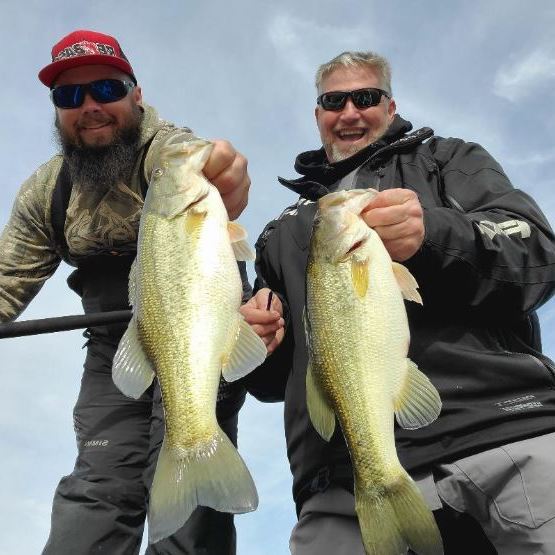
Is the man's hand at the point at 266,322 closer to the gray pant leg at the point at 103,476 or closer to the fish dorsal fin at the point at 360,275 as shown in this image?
the fish dorsal fin at the point at 360,275

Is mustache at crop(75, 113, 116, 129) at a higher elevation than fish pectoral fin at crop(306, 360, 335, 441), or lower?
higher

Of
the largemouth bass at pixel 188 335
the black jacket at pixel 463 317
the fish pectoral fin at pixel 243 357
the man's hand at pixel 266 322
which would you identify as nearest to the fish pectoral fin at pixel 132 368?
the largemouth bass at pixel 188 335

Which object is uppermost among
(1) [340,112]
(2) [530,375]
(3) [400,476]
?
(1) [340,112]

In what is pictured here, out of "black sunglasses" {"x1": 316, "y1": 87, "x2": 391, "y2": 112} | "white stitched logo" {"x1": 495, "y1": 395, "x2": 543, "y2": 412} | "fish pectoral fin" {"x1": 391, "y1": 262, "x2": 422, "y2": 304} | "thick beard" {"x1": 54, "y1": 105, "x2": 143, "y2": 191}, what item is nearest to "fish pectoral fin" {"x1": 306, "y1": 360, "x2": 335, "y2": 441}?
"fish pectoral fin" {"x1": 391, "y1": 262, "x2": 422, "y2": 304}

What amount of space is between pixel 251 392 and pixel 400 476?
1.63 meters

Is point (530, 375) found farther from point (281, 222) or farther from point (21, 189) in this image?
point (21, 189)

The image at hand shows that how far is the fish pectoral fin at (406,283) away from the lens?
3.14 m

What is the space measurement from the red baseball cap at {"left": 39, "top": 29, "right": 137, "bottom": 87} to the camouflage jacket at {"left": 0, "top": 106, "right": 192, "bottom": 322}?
46 cm

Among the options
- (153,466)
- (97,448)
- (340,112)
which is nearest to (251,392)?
(153,466)

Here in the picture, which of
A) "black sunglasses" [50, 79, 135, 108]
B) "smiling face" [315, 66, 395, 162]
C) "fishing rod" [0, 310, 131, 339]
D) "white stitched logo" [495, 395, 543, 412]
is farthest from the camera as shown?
"black sunglasses" [50, 79, 135, 108]

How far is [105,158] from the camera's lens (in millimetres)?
5273

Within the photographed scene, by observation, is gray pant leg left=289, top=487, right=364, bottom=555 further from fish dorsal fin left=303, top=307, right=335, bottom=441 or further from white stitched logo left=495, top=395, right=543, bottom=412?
white stitched logo left=495, top=395, right=543, bottom=412

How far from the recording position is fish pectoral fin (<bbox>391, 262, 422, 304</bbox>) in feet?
10.3

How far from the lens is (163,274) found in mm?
3137
